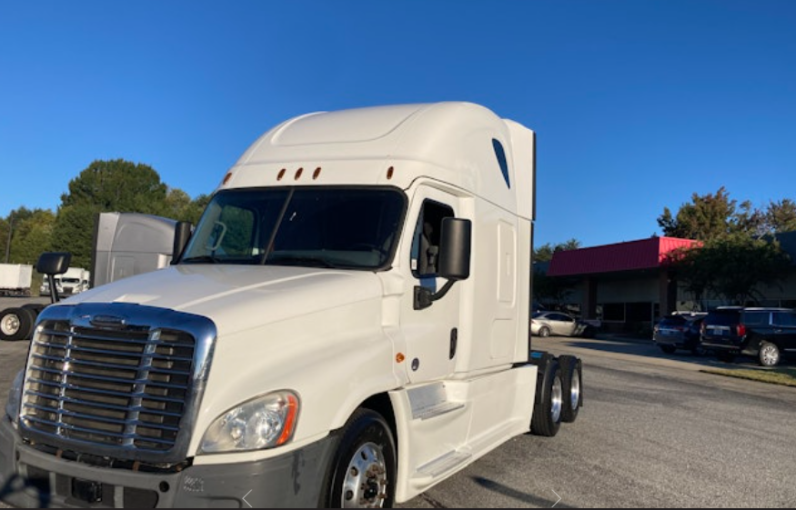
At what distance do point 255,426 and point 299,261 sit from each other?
1463 millimetres

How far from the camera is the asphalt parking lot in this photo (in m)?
5.22

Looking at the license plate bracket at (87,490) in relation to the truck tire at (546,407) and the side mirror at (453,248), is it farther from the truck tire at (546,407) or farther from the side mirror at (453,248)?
the truck tire at (546,407)

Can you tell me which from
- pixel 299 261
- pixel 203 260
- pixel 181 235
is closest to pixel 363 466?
pixel 299 261

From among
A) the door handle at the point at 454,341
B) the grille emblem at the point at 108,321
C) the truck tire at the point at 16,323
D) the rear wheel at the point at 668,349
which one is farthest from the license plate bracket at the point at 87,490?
the rear wheel at the point at 668,349

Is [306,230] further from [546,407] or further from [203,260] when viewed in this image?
[546,407]

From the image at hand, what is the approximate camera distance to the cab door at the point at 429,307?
4.37 m

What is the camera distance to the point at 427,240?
472 centimetres

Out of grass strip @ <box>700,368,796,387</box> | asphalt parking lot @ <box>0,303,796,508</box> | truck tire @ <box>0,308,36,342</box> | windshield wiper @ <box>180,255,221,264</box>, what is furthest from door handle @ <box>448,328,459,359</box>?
truck tire @ <box>0,308,36,342</box>

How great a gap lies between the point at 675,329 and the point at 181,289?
902 inches

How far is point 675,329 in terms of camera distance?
23.3m

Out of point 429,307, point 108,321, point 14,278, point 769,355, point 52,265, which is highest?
point 14,278

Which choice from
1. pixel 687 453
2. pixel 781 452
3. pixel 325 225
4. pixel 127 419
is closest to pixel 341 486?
pixel 127 419

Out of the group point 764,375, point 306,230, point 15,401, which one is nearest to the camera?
point 15,401

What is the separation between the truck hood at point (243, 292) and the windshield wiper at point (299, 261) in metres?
0.09
